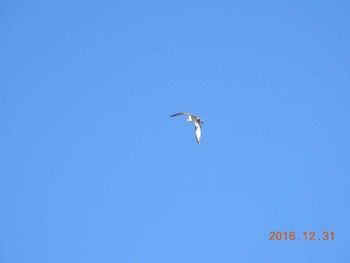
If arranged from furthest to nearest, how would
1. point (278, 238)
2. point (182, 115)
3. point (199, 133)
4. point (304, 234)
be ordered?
point (278, 238), point (304, 234), point (199, 133), point (182, 115)

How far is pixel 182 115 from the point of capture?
168ft

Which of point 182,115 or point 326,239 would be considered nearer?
point 182,115

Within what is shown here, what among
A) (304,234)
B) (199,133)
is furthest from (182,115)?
(304,234)

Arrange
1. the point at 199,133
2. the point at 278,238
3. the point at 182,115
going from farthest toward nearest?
1. the point at 278,238
2. the point at 199,133
3. the point at 182,115

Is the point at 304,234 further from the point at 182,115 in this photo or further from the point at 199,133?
the point at 182,115

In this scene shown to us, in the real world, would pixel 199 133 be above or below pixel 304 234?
above

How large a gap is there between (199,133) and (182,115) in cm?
516

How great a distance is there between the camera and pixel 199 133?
56000 millimetres

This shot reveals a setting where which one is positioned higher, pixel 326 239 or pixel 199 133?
pixel 199 133

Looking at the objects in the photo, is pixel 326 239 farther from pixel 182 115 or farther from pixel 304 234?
pixel 182 115

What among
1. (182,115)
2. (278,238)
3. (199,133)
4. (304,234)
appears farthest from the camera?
(278,238)

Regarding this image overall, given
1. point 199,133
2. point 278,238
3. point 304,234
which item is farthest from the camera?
point 278,238

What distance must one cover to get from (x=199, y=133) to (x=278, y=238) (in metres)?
16.5

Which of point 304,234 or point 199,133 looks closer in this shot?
point 199,133
